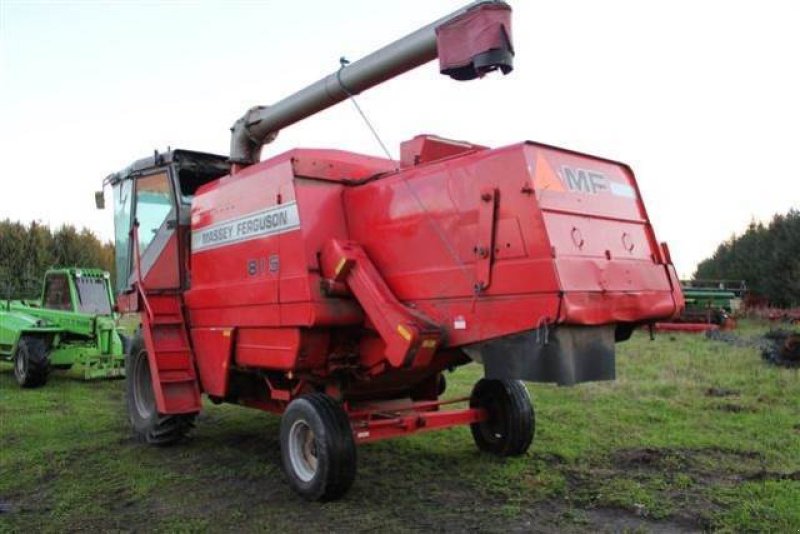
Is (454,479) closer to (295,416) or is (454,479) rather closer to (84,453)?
(295,416)

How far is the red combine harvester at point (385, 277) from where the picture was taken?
4.72 meters

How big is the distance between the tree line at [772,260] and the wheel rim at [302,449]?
3189 cm

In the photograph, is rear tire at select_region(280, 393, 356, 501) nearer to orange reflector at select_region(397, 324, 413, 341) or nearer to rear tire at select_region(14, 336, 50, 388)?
orange reflector at select_region(397, 324, 413, 341)

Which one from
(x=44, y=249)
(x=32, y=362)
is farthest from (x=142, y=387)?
(x=44, y=249)

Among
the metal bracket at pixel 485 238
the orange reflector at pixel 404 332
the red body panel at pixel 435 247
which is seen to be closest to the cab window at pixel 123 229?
the red body panel at pixel 435 247

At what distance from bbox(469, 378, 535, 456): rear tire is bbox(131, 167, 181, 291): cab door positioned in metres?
3.42

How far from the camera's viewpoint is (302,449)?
5.96 meters

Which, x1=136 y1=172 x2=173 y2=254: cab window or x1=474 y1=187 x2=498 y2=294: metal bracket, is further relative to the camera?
x1=136 y1=172 x2=173 y2=254: cab window

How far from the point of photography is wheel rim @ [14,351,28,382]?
40.5 ft

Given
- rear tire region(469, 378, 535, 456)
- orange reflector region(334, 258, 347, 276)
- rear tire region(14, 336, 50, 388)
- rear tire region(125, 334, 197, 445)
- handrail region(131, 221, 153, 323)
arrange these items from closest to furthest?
orange reflector region(334, 258, 347, 276) → rear tire region(469, 378, 535, 456) → handrail region(131, 221, 153, 323) → rear tire region(125, 334, 197, 445) → rear tire region(14, 336, 50, 388)

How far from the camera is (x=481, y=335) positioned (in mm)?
4898

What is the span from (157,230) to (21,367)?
634cm

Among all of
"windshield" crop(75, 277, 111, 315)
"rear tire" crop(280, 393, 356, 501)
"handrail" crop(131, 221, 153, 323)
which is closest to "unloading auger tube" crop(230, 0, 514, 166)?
"handrail" crop(131, 221, 153, 323)

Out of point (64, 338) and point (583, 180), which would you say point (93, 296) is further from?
point (583, 180)
